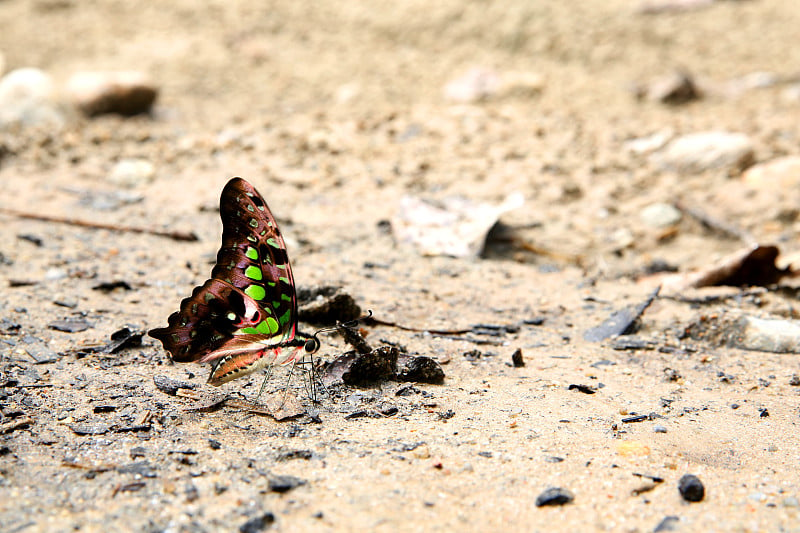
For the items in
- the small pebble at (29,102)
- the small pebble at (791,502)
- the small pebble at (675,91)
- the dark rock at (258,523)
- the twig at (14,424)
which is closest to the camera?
the dark rock at (258,523)

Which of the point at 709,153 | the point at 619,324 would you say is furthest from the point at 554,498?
the point at 709,153

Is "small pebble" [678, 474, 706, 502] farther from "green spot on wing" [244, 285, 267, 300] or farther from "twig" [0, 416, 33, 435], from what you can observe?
"twig" [0, 416, 33, 435]

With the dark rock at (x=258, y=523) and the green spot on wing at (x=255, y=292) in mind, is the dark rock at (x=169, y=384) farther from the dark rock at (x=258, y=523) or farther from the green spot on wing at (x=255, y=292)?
the dark rock at (x=258, y=523)

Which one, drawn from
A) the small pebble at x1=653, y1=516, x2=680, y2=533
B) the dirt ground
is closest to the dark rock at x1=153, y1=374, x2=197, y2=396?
the dirt ground

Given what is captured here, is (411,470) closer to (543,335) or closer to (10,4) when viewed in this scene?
(543,335)

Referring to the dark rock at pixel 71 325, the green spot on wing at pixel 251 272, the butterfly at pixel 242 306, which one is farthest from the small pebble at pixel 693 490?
the dark rock at pixel 71 325

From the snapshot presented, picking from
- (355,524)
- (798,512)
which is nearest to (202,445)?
(355,524)
